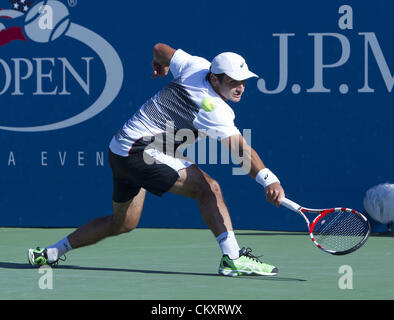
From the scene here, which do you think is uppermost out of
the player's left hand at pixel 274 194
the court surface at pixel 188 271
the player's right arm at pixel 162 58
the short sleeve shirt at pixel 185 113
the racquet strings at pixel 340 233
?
the player's right arm at pixel 162 58

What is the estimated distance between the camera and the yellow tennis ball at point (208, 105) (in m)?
5.61

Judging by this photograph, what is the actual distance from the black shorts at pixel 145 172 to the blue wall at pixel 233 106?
313cm

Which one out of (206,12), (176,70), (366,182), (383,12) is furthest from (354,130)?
(176,70)

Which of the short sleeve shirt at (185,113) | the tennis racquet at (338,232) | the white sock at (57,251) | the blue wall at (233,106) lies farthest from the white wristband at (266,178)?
the blue wall at (233,106)

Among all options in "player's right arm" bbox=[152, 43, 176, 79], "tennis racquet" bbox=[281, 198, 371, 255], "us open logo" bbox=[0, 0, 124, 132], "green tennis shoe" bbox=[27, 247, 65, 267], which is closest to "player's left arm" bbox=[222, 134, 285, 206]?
"tennis racquet" bbox=[281, 198, 371, 255]

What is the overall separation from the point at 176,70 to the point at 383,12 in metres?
3.28

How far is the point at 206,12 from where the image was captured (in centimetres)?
907

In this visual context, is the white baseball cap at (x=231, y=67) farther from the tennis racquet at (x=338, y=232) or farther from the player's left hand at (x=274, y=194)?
the tennis racquet at (x=338, y=232)

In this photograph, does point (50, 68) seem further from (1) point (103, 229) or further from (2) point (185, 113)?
(2) point (185, 113)

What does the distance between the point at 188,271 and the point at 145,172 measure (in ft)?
2.45

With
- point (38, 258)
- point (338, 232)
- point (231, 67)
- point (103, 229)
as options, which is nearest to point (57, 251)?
point (38, 258)

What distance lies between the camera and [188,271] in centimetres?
607

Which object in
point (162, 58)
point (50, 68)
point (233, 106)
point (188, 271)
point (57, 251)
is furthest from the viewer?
point (50, 68)

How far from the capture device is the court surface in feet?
16.6
